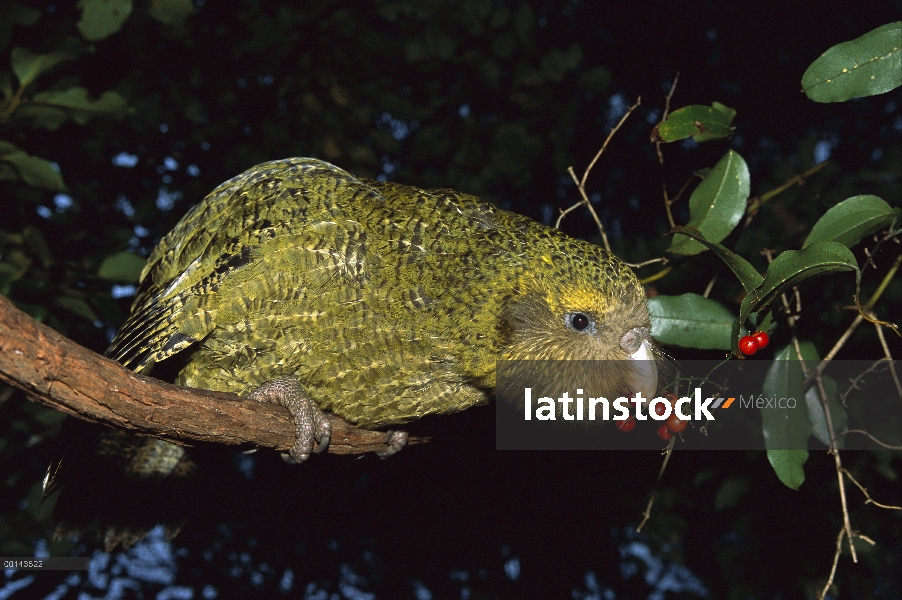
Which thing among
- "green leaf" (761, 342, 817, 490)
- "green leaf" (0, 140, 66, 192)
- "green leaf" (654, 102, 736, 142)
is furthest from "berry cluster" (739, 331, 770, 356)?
"green leaf" (0, 140, 66, 192)

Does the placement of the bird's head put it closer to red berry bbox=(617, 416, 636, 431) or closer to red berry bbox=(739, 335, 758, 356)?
red berry bbox=(617, 416, 636, 431)

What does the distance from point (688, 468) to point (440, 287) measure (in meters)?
2.08

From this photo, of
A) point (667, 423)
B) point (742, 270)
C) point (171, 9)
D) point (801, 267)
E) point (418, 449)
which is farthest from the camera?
point (418, 449)

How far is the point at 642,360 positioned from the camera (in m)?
1.76

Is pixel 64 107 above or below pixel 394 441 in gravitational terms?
above

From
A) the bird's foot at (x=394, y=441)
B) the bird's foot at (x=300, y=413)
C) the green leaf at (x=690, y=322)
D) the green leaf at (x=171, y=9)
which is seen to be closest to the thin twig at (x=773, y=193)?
the green leaf at (x=690, y=322)

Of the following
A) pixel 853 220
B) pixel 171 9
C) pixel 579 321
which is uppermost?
pixel 171 9

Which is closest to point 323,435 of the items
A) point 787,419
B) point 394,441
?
point 394,441

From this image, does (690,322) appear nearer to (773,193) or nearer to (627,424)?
(627,424)

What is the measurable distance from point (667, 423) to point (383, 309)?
2.51ft

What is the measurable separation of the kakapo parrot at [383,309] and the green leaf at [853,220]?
45cm

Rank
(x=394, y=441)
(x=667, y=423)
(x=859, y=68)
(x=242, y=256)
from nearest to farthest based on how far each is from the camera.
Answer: (x=859, y=68) < (x=667, y=423) < (x=242, y=256) < (x=394, y=441)

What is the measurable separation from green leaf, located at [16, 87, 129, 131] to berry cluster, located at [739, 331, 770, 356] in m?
2.12

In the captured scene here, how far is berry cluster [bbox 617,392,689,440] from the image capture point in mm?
1714
